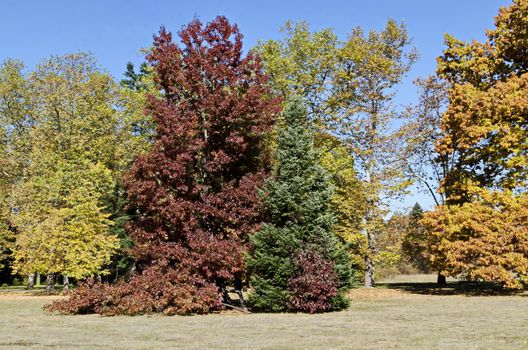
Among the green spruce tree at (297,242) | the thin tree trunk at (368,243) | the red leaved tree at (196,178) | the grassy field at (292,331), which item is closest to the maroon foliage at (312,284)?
the green spruce tree at (297,242)

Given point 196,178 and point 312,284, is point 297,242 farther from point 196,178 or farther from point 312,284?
point 196,178

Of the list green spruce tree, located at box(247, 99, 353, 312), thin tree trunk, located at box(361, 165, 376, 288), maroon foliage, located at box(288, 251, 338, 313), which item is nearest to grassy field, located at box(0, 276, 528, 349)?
maroon foliage, located at box(288, 251, 338, 313)

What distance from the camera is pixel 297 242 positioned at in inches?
693

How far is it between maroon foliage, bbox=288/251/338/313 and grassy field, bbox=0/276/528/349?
0.91 meters

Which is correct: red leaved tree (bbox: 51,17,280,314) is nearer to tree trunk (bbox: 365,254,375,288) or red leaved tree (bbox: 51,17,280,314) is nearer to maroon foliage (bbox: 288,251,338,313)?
maroon foliage (bbox: 288,251,338,313)

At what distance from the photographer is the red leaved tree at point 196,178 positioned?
1761cm

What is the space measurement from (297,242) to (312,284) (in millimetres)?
1559

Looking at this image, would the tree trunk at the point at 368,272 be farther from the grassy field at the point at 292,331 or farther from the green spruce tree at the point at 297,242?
the grassy field at the point at 292,331

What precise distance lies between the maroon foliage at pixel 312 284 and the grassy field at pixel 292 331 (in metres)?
0.91

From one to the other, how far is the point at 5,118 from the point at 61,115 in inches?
220

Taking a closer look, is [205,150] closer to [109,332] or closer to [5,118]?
[109,332]

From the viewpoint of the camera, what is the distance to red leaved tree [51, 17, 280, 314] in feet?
57.8

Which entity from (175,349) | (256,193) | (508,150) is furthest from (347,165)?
(175,349)

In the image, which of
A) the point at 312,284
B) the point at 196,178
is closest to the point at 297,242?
the point at 312,284
